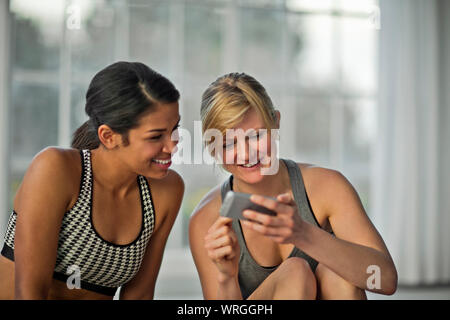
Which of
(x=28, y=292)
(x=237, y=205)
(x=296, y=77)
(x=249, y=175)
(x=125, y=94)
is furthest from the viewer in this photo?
(x=296, y=77)

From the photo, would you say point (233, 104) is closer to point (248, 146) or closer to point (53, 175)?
point (248, 146)

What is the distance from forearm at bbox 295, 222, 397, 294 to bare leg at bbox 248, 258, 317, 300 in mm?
73

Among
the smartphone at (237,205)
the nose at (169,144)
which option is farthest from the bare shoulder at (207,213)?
the smartphone at (237,205)

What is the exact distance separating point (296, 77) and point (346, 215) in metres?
2.98

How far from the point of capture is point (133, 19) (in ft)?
12.8

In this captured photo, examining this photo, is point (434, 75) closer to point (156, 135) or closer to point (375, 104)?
point (375, 104)

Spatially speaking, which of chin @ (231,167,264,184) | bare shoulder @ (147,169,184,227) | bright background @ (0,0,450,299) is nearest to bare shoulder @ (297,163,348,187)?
chin @ (231,167,264,184)

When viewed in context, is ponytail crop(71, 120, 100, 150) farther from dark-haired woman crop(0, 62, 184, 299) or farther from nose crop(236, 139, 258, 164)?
nose crop(236, 139, 258, 164)

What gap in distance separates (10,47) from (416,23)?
10.4 feet

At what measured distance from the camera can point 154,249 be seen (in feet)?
4.83

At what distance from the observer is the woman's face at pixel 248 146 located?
136 cm

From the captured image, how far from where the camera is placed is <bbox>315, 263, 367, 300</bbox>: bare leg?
1.24 meters

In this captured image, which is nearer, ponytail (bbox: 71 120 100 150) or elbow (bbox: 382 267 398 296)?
Result: elbow (bbox: 382 267 398 296)

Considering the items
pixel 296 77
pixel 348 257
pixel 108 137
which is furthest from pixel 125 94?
pixel 296 77
